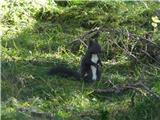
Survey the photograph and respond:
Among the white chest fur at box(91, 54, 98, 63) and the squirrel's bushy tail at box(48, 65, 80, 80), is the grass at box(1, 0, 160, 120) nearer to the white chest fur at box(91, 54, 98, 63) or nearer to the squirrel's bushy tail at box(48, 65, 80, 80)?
the squirrel's bushy tail at box(48, 65, 80, 80)

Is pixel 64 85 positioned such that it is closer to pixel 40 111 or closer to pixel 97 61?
pixel 97 61

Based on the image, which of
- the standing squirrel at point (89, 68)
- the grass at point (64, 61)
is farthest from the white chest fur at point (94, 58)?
the grass at point (64, 61)

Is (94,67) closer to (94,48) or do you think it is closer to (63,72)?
(94,48)

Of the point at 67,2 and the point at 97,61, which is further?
the point at 67,2

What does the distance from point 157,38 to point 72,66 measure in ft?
3.69

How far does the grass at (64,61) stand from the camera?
221 inches

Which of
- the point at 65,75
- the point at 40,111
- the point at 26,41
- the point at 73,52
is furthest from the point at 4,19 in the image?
the point at 40,111

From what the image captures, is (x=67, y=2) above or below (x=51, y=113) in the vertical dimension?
above

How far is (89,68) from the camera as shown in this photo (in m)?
6.59

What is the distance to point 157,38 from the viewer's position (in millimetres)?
7305

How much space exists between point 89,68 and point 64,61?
65 centimetres

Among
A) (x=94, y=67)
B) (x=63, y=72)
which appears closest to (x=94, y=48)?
(x=94, y=67)

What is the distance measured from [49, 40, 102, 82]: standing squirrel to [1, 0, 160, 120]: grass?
0.07m

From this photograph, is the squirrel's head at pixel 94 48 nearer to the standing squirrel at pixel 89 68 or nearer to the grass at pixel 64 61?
the standing squirrel at pixel 89 68
